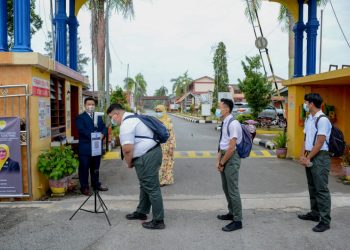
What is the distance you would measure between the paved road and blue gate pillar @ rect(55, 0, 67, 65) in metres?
4.23

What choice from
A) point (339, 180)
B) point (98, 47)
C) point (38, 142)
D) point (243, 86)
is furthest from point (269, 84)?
point (38, 142)

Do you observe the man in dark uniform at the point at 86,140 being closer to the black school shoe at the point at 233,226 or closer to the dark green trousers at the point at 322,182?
the black school shoe at the point at 233,226

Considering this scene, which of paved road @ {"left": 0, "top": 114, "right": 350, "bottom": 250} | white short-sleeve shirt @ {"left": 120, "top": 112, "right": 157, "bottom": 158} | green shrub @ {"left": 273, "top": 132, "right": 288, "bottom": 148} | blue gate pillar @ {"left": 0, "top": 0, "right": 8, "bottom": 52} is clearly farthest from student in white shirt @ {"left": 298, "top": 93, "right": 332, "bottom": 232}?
green shrub @ {"left": 273, "top": 132, "right": 288, "bottom": 148}

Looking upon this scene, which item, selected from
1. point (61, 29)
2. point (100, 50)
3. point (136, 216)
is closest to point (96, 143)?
point (136, 216)

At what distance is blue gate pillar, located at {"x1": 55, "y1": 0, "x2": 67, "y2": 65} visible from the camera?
32.6 feet

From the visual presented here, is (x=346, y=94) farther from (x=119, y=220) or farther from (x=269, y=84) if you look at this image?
(x=269, y=84)

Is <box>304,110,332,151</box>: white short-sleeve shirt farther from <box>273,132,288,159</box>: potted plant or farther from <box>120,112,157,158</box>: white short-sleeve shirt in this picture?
<box>273,132,288,159</box>: potted plant

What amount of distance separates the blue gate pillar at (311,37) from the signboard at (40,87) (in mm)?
7885

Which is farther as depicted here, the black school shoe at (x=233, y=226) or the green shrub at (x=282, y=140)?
the green shrub at (x=282, y=140)

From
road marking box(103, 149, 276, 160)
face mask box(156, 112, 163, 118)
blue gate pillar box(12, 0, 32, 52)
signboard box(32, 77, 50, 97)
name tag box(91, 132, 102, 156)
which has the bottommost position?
road marking box(103, 149, 276, 160)

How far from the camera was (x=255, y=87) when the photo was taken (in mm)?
23250

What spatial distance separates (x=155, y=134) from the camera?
504 centimetres

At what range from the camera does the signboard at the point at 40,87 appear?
6.57m

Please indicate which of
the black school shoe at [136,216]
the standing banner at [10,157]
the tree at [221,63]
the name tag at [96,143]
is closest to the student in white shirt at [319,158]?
the black school shoe at [136,216]
